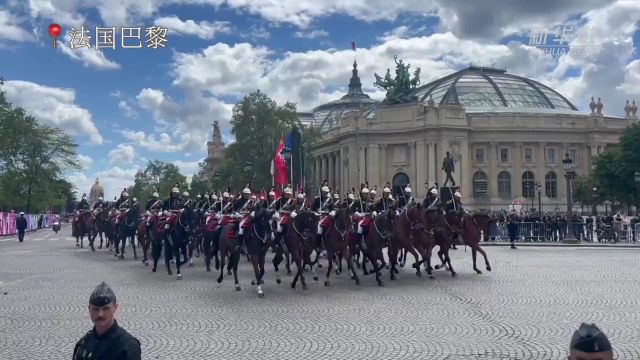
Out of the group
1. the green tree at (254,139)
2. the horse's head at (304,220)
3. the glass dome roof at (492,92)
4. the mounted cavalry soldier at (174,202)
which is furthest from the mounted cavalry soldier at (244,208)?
the glass dome roof at (492,92)

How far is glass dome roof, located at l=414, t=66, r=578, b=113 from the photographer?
102000 mm

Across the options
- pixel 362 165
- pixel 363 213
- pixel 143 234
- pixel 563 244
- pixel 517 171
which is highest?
pixel 362 165

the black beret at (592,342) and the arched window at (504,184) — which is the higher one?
the arched window at (504,184)

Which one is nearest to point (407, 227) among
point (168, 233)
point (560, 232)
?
point (168, 233)

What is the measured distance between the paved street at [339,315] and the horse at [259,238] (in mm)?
647

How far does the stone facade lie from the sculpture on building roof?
4.82ft

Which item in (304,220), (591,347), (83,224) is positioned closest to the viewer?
(591,347)

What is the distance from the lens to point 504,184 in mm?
92312

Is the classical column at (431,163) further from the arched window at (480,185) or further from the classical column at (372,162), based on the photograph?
the classical column at (372,162)

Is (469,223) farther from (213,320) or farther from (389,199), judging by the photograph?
(213,320)

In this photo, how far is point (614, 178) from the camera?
63.5m

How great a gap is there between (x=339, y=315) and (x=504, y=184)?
8506 cm

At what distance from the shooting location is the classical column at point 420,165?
88562 mm

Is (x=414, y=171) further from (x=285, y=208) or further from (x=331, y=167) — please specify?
(x=285, y=208)
